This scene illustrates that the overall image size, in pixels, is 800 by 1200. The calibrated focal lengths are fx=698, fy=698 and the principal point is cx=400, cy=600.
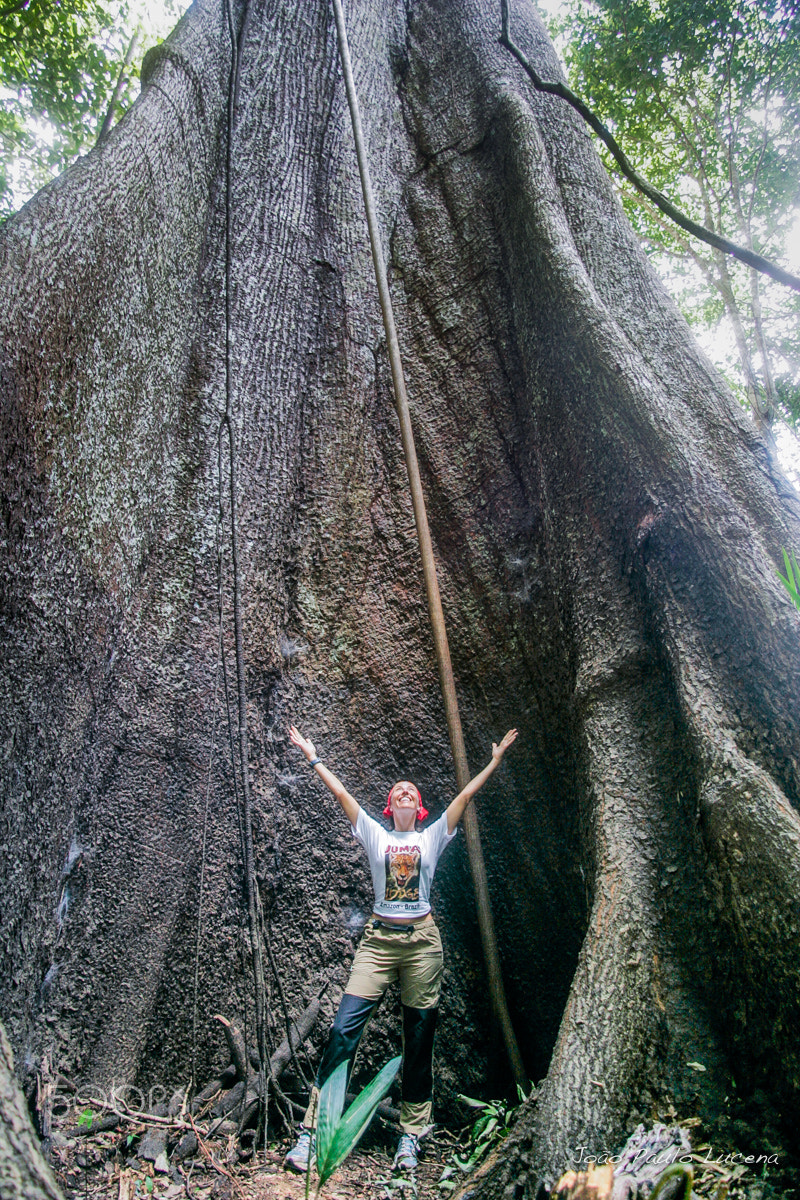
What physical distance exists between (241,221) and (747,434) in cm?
276

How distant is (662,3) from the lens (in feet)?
23.7

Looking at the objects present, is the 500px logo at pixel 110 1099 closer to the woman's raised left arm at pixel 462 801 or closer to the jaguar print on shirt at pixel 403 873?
the jaguar print on shirt at pixel 403 873

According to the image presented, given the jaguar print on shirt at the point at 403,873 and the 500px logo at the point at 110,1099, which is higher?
the jaguar print on shirt at the point at 403,873

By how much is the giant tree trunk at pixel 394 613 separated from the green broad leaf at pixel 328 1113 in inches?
21.8

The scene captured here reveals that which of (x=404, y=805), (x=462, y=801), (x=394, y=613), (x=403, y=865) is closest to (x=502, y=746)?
(x=462, y=801)

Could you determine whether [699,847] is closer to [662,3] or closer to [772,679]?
[772,679]

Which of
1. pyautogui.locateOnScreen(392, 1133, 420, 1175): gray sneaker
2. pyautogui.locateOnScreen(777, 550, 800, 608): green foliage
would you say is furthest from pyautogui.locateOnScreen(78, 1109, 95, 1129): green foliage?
pyautogui.locateOnScreen(777, 550, 800, 608): green foliage

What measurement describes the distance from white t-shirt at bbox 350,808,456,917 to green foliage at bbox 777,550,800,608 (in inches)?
52.3

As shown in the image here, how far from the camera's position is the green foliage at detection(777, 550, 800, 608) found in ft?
6.21

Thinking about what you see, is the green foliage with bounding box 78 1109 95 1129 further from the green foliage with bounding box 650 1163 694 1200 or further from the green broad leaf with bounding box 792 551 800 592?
A: the green broad leaf with bounding box 792 551 800 592

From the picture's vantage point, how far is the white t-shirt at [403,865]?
7.91 ft

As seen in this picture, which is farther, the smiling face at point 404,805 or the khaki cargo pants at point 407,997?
the smiling face at point 404,805

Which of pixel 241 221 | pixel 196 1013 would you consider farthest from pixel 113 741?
pixel 241 221

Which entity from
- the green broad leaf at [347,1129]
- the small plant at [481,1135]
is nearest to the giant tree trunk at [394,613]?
the small plant at [481,1135]
